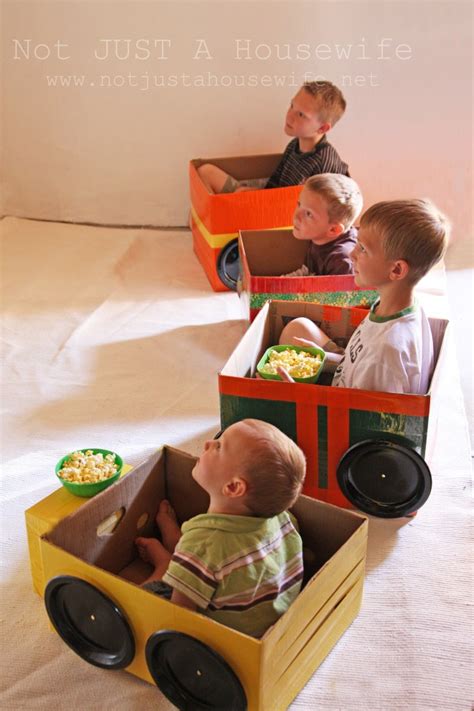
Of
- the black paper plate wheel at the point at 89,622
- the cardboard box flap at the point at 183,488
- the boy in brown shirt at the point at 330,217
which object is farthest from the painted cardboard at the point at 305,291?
the black paper plate wheel at the point at 89,622

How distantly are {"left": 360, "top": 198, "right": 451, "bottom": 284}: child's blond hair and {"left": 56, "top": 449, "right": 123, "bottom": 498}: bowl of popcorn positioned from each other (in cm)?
68

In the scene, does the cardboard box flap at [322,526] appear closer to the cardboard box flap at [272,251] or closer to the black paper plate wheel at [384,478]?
the black paper plate wheel at [384,478]

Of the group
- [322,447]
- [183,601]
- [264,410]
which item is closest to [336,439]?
[322,447]

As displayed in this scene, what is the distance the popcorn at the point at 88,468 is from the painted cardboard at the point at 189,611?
56 mm

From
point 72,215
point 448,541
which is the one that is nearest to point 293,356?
point 448,541

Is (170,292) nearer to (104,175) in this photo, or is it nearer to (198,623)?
(104,175)

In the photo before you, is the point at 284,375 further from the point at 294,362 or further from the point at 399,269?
the point at 399,269

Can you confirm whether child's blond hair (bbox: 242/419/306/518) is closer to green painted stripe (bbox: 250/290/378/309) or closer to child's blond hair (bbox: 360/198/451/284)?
child's blond hair (bbox: 360/198/451/284)

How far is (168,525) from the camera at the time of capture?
5.00ft

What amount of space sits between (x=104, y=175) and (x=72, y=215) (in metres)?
0.22

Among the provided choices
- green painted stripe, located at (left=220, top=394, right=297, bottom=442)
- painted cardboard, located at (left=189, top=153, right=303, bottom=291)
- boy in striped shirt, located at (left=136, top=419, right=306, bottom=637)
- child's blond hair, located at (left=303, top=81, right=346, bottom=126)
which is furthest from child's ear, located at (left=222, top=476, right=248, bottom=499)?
child's blond hair, located at (left=303, top=81, right=346, bottom=126)

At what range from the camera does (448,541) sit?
5.28ft

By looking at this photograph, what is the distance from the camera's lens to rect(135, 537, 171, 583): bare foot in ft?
4.79

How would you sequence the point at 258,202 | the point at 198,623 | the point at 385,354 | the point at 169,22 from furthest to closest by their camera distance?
the point at 169,22 < the point at 258,202 < the point at 385,354 < the point at 198,623
